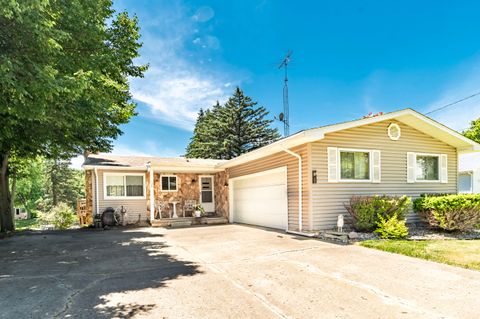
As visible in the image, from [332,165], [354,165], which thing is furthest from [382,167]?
[332,165]

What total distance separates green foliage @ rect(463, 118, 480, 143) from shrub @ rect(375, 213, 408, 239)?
32.1 m

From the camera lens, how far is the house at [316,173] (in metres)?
8.50

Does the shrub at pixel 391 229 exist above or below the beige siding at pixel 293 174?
below

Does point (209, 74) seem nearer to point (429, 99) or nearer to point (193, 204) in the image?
point (193, 204)

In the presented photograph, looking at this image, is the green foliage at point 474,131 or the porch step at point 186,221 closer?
the porch step at point 186,221

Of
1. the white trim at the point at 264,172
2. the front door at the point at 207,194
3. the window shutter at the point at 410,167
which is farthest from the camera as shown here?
the front door at the point at 207,194

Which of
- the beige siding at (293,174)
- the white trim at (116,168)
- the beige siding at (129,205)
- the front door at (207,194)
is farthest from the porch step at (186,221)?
the beige siding at (293,174)

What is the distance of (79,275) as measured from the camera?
15.6ft

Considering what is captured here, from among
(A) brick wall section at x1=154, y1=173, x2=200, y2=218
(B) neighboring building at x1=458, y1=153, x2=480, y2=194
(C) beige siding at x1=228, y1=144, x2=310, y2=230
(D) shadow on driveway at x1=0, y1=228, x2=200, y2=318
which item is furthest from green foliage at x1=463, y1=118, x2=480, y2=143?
(D) shadow on driveway at x1=0, y1=228, x2=200, y2=318

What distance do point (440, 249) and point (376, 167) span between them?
3.57m

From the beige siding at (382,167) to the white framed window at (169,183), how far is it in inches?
339

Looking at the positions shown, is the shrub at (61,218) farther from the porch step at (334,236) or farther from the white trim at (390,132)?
the white trim at (390,132)

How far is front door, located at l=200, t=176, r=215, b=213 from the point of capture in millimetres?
15234

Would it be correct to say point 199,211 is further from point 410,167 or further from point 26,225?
point 26,225
